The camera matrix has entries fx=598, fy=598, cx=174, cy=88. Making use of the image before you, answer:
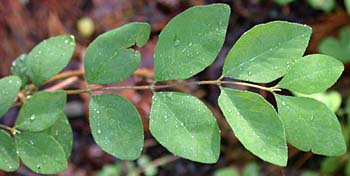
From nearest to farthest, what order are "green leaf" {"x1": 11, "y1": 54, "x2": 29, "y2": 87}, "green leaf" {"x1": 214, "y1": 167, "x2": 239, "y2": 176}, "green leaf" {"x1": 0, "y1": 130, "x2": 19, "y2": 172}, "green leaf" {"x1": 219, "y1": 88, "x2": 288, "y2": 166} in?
"green leaf" {"x1": 219, "y1": 88, "x2": 288, "y2": 166} → "green leaf" {"x1": 0, "y1": 130, "x2": 19, "y2": 172} → "green leaf" {"x1": 11, "y1": 54, "x2": 29, "y2": 87} → "green leaf" {"x1": 214, "y1": 167, "x2": 239, "y2": 176}

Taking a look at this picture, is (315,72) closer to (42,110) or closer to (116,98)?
(116,98)

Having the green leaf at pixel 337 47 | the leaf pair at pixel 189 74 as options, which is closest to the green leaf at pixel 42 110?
the leaf pair at pixel 189 74

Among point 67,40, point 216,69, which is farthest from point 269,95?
point 67,40

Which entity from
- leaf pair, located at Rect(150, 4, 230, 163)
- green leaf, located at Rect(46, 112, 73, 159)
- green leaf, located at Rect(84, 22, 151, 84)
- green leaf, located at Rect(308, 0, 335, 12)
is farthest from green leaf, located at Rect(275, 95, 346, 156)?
green leaf, located at Rect(308, 0, 335, 12)

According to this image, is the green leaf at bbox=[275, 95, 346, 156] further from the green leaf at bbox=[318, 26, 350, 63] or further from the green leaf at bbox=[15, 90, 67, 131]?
the green leaf at bbox=[318, 26, 350, 63]

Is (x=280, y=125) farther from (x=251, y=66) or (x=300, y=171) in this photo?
(x=300, y=171)

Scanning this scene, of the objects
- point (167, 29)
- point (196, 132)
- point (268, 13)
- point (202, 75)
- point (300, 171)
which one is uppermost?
point (167, 29)

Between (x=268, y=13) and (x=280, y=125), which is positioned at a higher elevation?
(x=280, y=125)

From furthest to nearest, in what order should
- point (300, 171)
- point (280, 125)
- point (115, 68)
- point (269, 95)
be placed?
1. point (300, 171)
2. point (269, 95)
3. point (115, 68)
4. point (280, 125)
